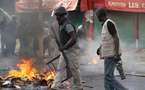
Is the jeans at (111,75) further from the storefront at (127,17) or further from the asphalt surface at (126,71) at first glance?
the storefront at (127,17)

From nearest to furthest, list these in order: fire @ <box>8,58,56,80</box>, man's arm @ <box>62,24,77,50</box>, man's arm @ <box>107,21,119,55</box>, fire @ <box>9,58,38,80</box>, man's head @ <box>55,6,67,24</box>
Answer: man's arm @ <box>107,21,119,55</box> < man's arm @ <box>62,24,77,50</box> < man's head @ <box>55,6,67,24</box> < fire @ <box>8,58,56,80</box> < fire @ <box>9,58,38,80</box>

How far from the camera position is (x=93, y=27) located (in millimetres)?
24156

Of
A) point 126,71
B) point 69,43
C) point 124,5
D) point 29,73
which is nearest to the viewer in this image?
point 69,43

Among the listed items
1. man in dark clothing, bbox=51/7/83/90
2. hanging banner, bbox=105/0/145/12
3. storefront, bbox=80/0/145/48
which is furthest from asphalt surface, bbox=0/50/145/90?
hanging banner, bbox=105/0/145/12

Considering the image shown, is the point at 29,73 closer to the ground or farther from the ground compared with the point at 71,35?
closer to the ground

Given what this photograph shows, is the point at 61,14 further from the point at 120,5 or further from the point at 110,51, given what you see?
the point at 120,5

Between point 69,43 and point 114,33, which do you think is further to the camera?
point 69,43

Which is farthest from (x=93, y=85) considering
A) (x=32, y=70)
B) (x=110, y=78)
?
(x=110, y=78)

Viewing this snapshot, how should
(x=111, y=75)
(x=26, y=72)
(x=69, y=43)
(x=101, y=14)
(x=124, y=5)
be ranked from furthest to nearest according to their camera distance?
(x=124, y=5)
(x=26, y=72)
(x=69, y=43)
(x=101, y=14)
(x=111, y=75)

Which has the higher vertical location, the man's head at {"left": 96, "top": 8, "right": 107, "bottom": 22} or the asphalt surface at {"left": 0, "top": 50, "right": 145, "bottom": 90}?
the man's head at {"left": 96, "top": 8, "right": 107, "bottom": 22}

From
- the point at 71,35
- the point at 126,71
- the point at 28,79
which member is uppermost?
the point at 71,35

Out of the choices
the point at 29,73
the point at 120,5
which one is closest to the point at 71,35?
the point at 29,73

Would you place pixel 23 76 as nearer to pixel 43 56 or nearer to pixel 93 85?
pixel 93 85

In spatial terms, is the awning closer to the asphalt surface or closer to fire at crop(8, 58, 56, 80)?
the asphalt surface
